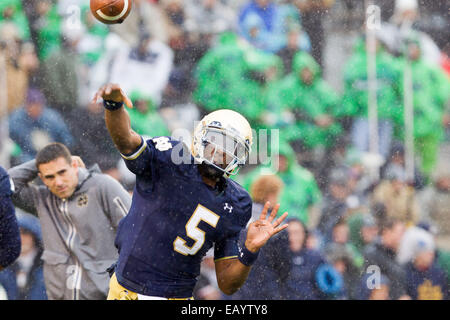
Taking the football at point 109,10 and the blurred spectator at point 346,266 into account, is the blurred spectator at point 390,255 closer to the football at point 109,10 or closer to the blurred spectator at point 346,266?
the blurred spectator at point 346,266

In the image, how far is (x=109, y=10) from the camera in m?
3.87

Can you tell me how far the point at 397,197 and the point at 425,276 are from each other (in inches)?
28.1

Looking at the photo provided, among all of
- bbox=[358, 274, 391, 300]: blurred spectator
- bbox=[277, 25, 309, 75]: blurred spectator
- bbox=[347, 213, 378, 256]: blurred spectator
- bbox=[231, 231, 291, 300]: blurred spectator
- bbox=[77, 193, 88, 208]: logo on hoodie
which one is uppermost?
bbox=[277, 25, 309, 75]: blurred spectator

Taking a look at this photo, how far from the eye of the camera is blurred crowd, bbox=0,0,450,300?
621 cm

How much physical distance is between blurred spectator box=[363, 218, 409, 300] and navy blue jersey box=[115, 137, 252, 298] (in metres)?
2.64

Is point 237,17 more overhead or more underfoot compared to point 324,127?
more overhead

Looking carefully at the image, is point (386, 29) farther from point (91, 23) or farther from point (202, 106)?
point (91, 23)

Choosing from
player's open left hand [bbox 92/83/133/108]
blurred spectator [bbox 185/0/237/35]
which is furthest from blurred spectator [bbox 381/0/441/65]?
player's open left hand [bbox 92/83/133/108]

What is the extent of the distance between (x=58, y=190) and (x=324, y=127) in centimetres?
250

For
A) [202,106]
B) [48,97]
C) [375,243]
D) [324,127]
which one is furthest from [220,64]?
[375,243]

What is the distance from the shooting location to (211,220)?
3820mm

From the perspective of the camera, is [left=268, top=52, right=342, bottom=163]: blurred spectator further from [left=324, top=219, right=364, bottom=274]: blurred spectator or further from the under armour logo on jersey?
the under armour logo on jersey

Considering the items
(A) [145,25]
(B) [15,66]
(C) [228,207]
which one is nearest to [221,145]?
(C) [228,207]
